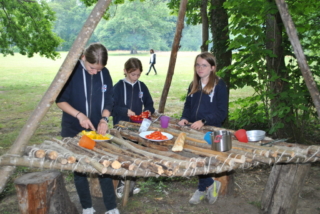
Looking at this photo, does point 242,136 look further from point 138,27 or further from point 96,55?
point 138,27

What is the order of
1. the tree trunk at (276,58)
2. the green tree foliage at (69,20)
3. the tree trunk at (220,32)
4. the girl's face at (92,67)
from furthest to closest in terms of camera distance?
1. the green tree foliage at (69,20)
2. the tree trunk at (220,32)
3. the tree trunk at (276,58)
4. the girl's face at (92,67)

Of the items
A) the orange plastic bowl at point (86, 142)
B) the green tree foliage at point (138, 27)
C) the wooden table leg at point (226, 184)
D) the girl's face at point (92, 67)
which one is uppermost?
the green tree foliage at point (138, 27)

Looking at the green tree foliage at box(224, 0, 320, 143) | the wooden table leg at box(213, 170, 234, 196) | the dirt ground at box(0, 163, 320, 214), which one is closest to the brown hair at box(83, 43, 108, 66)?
the dirt ground at box(0, 163, 320, 214)

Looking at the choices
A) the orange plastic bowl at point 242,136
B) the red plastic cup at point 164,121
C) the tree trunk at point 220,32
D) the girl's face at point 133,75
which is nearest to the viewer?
the orange plastic bowl at point 242,136

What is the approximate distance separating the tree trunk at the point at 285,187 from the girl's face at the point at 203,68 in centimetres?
114

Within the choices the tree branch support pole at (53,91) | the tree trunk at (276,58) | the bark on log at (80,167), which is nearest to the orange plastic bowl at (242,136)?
the bark on log at (80,167)

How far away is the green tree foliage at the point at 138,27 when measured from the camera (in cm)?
3919

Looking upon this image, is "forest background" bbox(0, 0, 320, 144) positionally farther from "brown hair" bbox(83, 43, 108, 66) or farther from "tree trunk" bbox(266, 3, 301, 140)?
"brown hair" bbox(83, 43, 108, 66)

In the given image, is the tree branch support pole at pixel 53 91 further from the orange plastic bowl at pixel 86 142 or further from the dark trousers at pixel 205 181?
the dark trousers at pixel 205 181

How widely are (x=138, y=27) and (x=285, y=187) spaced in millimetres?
38908

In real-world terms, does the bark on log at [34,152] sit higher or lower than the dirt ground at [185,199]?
higher

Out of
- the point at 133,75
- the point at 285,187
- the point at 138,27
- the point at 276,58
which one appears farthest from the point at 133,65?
the point at 138,27

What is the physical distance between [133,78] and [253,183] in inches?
78.7

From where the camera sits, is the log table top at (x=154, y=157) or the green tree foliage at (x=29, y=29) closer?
the log table top at (x=154, y=157)
